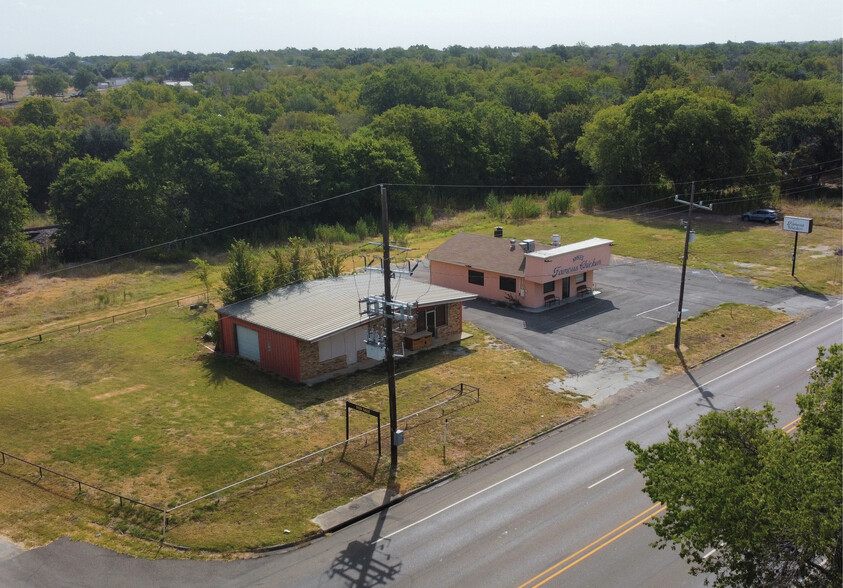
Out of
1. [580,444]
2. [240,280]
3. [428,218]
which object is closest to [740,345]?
[580,444]

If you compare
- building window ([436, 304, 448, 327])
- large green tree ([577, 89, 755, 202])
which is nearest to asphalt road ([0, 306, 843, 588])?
building window ([436, 304, 448, 327])

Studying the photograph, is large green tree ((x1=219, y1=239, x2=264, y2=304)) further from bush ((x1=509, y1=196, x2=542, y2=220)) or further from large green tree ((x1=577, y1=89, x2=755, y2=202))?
large green tree ((x1=577, y1=89, x2=755, y2=202))

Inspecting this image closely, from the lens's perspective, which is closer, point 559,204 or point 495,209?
point 559,204

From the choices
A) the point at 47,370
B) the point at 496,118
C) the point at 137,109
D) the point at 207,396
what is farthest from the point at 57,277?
the point at 137,109

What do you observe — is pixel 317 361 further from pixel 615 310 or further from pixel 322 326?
pixel 615 310

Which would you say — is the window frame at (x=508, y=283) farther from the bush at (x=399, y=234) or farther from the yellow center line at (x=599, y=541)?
the yellow center line at (x=599, y=541)
